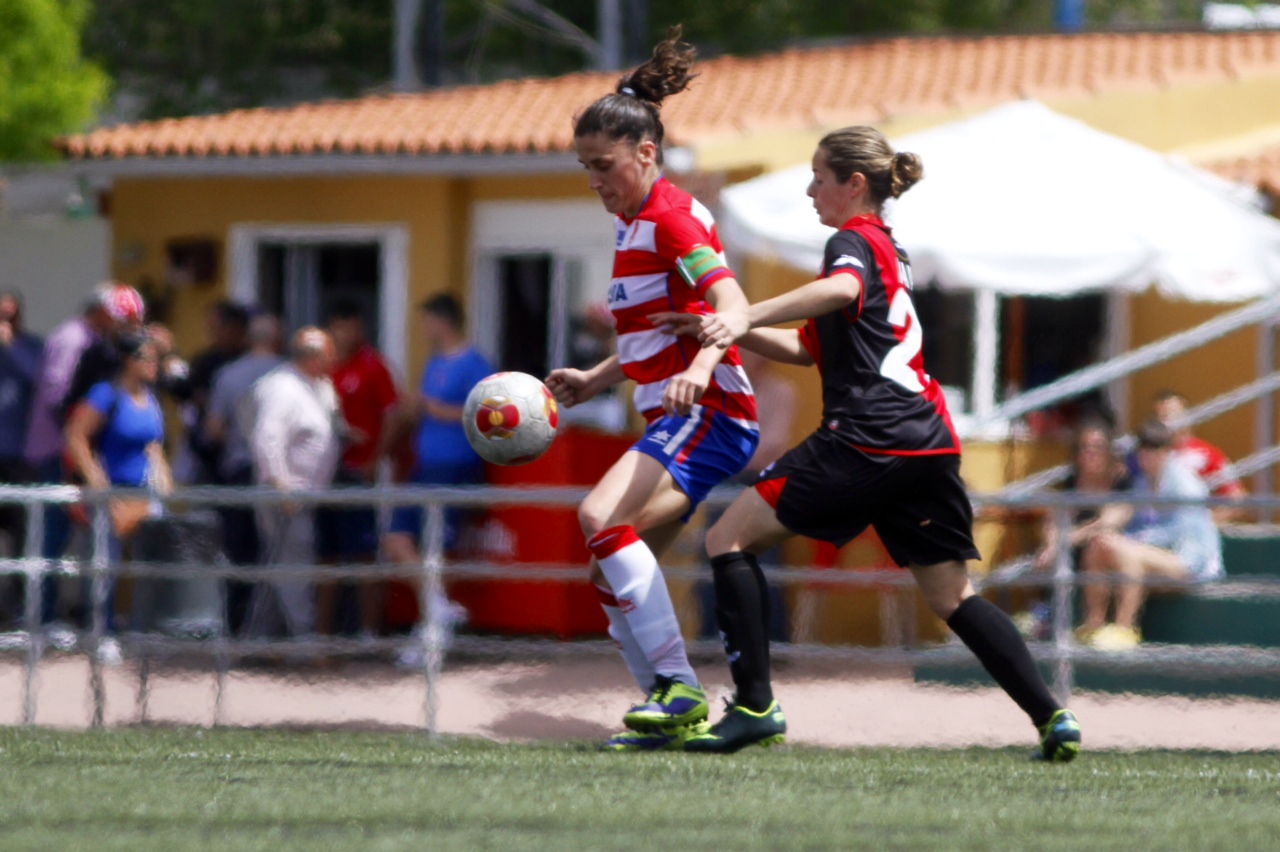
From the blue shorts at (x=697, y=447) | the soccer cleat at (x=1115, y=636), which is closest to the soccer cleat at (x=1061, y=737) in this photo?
the blue shorts at (x=697, y=447)

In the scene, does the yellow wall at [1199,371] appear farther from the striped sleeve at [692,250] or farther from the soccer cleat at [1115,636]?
the striped sleeve at [692,250]

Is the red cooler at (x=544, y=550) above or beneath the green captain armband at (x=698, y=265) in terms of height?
beneath

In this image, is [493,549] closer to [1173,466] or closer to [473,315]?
[473,315]

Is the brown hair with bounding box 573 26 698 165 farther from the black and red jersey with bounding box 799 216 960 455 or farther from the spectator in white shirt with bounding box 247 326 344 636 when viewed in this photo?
the spectator in white shirt with bounding box 247 326 344 636

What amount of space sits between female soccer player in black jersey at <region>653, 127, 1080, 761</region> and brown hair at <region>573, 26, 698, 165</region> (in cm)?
57

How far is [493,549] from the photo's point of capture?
1198 cm

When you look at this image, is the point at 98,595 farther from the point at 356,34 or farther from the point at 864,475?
the point at 356,34

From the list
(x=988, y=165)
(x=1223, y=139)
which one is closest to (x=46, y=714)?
(x=988, y=165)

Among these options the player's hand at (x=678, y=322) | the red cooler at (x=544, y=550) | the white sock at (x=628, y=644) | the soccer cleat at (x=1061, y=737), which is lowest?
the red cooler at (x=544, y=550)

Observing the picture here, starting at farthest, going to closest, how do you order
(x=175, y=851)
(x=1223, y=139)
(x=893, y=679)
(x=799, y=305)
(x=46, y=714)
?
(x=1223, y=139) < (x=46, y=714) < (x=893, y=679) < (x=799, y=305) < (x=175, y=851)

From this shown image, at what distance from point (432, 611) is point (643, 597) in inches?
66.3

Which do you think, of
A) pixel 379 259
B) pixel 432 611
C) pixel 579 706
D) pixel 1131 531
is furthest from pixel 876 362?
pixel 379 259

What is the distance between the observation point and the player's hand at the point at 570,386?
6641 millimetres

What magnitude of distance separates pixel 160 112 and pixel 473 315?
1918cm
